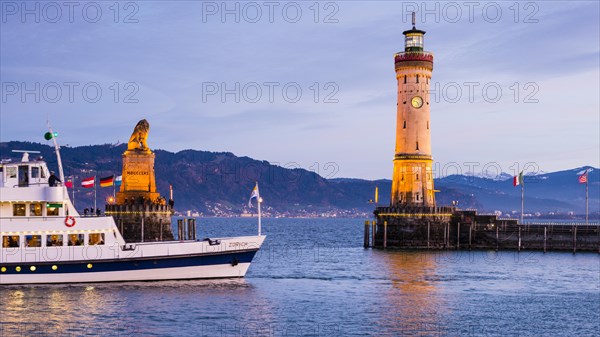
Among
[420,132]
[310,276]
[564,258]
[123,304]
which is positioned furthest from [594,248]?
[123,304]

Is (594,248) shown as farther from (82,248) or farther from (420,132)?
(82,248)

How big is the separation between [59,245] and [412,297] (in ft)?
76.3

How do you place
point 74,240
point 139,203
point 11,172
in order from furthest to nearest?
1. point 139,203
2. point 11,172
3. point 74,240

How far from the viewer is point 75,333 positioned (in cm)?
4047

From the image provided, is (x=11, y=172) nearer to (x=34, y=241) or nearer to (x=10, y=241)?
(x=10, y=241)

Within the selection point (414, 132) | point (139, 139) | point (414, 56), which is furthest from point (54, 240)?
point (414, 56)

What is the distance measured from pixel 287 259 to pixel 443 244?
59.3ft

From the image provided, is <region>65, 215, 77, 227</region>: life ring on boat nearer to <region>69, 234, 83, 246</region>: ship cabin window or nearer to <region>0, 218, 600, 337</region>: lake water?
<region>69, 234, 83, 246</region>: ship cabin window

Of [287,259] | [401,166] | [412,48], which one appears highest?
[412,48]

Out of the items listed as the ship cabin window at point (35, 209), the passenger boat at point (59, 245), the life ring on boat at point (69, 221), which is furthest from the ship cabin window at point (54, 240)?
the ship cabin window at point (35, 209)

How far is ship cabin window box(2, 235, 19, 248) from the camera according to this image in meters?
51.5

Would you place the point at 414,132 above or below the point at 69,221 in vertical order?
above

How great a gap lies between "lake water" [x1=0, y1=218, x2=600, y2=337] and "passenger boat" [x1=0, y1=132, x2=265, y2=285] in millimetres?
885

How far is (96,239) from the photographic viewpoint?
52750 mm
